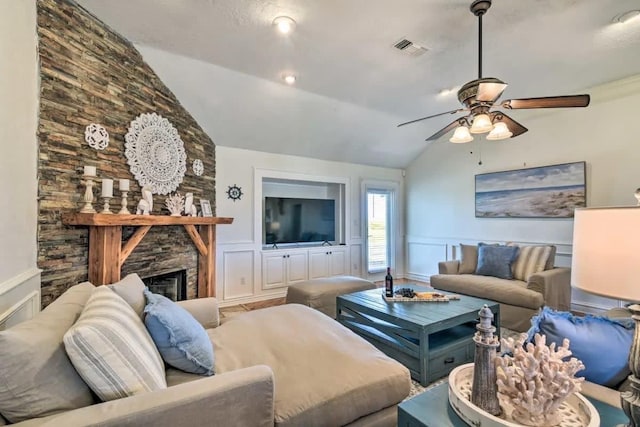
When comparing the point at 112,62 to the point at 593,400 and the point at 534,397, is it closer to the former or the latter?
the point at 534,397

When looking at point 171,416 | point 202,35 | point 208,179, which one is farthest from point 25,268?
point 208,179

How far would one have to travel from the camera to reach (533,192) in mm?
4402

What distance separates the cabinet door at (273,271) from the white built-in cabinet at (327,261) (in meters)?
0.53

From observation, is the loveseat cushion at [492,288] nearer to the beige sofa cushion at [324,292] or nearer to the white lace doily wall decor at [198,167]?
the beige sofa cushion at [324,292]

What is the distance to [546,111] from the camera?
14.0 ft

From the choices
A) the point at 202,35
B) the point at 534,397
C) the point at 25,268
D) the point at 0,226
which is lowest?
the point at 534,397

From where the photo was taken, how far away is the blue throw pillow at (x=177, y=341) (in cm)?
139

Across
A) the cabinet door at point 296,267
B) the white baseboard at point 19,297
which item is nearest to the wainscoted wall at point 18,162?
the white baseboard at point 19,297

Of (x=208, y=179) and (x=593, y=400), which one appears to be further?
(x=208, y=179)

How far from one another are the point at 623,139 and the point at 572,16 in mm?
2177

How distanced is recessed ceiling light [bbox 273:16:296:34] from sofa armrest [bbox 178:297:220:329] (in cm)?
218

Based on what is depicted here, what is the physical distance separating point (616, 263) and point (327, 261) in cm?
462

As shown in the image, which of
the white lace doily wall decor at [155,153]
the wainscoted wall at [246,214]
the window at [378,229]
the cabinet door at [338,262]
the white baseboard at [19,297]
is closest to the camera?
the white baseboard at [19,297]

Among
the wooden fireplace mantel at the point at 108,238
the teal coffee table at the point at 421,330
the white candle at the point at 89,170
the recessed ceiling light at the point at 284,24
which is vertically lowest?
the teal coffee table at the point at 421,330
